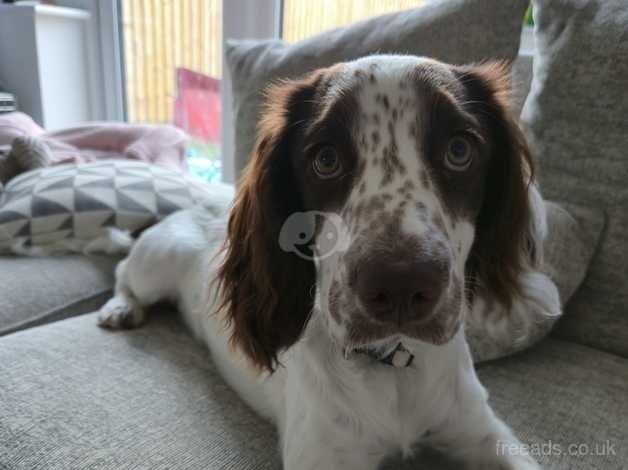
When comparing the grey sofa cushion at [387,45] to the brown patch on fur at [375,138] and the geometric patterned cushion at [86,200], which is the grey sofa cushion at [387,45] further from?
the brown patch on fur at [375,138]

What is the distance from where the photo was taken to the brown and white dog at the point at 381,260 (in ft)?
2.34

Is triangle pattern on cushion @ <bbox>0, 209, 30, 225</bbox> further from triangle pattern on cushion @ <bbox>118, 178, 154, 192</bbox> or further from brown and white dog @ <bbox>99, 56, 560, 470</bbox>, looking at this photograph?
brown and white dog @ <bbox>99, 56, 560, 470</bbox>

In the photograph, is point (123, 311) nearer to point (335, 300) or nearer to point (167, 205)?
point (167, 205)

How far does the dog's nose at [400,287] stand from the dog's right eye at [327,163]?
8.0 inches

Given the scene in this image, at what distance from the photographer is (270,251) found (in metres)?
0.96

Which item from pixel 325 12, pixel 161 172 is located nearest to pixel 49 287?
pixel 161 172

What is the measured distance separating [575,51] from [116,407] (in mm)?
1184

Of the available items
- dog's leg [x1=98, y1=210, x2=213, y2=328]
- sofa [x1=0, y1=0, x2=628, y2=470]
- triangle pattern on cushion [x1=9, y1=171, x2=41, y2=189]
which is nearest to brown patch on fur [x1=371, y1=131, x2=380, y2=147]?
sofa [x1=0, y1=0, x2=628, y2=470]

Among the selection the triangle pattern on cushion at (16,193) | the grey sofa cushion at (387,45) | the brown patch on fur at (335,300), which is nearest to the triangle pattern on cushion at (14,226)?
the triangle pattern on cushion at (16,193)

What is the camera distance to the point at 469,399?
39.1 inches

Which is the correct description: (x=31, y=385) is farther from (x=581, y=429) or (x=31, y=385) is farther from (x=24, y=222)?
(x=581, y=429)

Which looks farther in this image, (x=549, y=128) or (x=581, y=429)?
(x=549, y=128)

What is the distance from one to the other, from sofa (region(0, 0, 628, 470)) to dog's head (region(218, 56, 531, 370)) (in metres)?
0.19

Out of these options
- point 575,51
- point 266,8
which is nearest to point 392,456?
point 575,51
